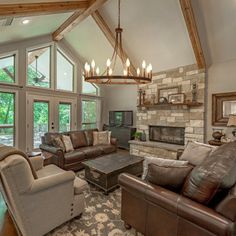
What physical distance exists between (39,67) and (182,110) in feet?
15.8

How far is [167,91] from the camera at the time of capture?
5.84 meters

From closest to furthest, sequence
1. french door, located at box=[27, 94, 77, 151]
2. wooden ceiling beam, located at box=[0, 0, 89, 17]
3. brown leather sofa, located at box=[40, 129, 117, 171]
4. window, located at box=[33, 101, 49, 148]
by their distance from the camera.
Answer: wooden ceiling beam, located at box=[0, 0, 89, 17] → brown leather sofa, located at box=[40, 129, 117, 171] → french door, located at box=[27, 94, 77, 151] → window, located at box=[33, 101, 49, 148]

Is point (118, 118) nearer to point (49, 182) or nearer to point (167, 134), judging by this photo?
point (167, 134)

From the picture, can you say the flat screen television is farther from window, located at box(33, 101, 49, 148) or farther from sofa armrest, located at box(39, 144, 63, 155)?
sofa armrest, located at box(39, 144, 63, 155)

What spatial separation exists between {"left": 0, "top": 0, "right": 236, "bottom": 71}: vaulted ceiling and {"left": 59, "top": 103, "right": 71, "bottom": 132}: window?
7.85 feet

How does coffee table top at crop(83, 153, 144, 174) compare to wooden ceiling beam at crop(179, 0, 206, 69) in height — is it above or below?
below

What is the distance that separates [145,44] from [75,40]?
2541 mm

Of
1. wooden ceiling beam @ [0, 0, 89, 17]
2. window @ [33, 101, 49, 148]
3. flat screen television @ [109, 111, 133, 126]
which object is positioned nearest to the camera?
wooden ceiling beam @ [0, 0, 89, 17]

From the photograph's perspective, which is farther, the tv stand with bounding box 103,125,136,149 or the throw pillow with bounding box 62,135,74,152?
the tv stand with bounding box 103,125,136,149

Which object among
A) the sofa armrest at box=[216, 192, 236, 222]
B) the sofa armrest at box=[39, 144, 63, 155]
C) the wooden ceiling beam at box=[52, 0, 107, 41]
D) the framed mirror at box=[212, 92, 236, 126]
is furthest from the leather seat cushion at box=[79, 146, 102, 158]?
the sofa armrest at box=[216, 192, 236, 222]

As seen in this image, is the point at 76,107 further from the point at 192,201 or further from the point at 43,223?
the point at 192,201

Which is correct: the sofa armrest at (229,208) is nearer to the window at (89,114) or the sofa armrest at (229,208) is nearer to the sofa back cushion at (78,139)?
the sofa back cushion at (78,139)

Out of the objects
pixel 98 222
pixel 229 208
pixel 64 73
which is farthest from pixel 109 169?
pixel 64 73

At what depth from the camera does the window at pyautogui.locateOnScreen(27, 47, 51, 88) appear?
19.6ft
